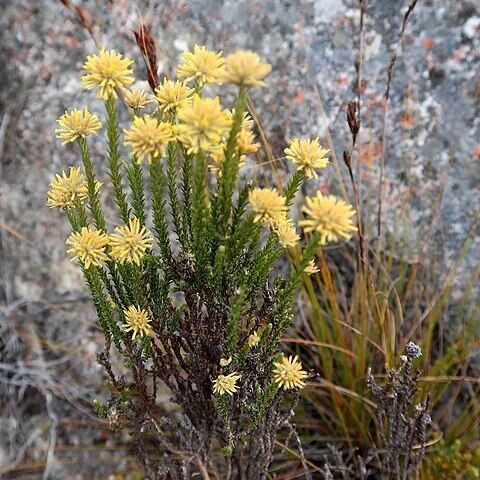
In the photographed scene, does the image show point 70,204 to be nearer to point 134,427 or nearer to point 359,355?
point 134,427

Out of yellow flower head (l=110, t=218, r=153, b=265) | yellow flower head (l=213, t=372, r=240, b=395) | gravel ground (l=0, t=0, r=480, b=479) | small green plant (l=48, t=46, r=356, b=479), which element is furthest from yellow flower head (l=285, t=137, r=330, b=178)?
gravel ground (l=0, t=0, r=480, b=479)

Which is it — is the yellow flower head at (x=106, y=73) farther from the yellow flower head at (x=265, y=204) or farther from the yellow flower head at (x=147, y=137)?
the yellow flower head at (x=265, y=204)

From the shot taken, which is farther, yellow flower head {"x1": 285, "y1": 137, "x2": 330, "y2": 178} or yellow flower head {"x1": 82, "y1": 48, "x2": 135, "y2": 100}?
yellow flower head {"x1": 285, "y1": 137, "x2": 330, "y2": 178}

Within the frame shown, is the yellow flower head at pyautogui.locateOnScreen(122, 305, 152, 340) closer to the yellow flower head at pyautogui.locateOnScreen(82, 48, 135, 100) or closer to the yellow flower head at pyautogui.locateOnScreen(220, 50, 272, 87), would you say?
the yellow flower head at pyautogui.locateOnScreen(82, 48, 135, 100)

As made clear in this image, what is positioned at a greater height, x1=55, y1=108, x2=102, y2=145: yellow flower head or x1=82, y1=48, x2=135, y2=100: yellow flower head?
x1=82, y1=48, x2=135, y2=100: yellow flower head

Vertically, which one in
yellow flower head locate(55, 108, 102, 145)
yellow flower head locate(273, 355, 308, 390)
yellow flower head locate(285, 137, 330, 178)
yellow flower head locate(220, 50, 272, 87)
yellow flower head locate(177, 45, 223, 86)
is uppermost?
yellow flower head locate(177, 45, 223, 86)

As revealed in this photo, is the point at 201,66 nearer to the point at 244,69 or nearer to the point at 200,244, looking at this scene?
the point at 244,69

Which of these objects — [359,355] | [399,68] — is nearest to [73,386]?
[359,355]
